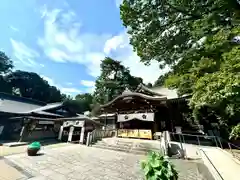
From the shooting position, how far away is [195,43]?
26.7ft

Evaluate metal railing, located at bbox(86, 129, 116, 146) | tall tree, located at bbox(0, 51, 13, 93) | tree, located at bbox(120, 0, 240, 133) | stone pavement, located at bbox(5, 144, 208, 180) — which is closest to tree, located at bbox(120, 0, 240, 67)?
tree, located at bbox(120, 0, 240, 133)

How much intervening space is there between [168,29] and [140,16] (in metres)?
1.88

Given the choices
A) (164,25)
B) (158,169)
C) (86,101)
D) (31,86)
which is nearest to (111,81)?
(86,101)

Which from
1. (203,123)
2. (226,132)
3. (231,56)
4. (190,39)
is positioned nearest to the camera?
(231,56)

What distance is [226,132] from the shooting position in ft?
39.9

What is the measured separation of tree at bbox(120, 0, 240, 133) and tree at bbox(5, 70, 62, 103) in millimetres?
37086

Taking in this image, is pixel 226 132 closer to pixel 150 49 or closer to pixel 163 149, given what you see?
pixel 163 149

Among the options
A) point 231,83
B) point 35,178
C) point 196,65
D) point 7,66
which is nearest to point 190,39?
point 196,65

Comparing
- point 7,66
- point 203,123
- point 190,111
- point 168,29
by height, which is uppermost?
point 7,66

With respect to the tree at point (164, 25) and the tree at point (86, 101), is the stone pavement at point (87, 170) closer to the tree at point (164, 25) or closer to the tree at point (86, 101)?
the tree at point (164, 25)

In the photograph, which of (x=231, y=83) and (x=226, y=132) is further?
(x=226, y=132)

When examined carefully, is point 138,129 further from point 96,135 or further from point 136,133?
point 96,135

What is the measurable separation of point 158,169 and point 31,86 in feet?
145

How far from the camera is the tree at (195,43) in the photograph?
4.55 meters
